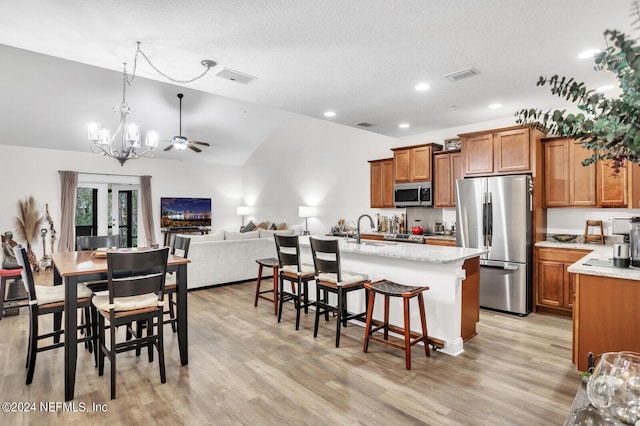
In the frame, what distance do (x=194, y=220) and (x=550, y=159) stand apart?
8.63 meters

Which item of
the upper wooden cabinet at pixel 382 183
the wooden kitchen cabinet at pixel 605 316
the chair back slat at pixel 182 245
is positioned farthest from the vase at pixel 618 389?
the upper wooden cabinet at pixel 382 183

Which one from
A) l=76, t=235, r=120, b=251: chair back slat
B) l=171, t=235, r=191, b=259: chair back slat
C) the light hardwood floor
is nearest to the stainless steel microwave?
the light hardwood floor

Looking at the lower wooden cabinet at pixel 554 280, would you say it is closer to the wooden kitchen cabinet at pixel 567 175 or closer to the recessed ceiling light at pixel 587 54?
the wooden kitchen cabinet at pixel 567 175

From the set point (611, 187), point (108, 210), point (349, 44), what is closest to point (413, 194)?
point (611, 187)

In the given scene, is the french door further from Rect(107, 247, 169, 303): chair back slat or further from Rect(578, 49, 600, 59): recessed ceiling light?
Rect(578, 49, 600, 59): recessed ceiling light

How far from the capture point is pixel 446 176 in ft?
18.7

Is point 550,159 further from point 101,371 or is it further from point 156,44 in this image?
point 101,371

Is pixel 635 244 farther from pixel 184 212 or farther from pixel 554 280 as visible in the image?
pixel 184 212

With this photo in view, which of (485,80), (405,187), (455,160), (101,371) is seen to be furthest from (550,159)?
(101,371)

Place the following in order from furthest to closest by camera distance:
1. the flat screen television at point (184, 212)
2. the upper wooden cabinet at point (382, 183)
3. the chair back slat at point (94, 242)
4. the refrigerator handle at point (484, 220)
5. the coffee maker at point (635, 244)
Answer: the flat screen television at point (184, 212) < the upper wooden cabinet at point (382, 183) < the refrigerator handle at point (484, 220) < the chair back slat at point (94, 242) < the coffee maker at point (635, 244)

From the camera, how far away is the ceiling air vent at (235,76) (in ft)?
11.5

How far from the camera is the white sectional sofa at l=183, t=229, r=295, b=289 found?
5.75 meters

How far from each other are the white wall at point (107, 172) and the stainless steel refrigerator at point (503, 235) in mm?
7722

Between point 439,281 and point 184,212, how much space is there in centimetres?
830
